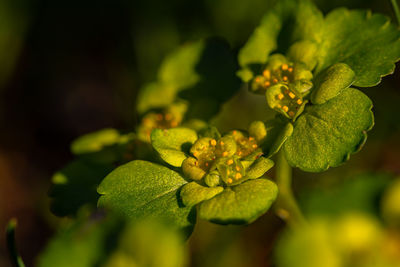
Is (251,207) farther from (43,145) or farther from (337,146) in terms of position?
(43,145)

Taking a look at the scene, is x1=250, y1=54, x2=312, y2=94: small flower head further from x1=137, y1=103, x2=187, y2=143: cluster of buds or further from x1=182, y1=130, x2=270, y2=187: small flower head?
x1=137, y1=103, x2=187, y2=143: cluster of buds

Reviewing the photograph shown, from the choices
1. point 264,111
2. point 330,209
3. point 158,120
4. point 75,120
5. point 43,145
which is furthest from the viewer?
point 75,120

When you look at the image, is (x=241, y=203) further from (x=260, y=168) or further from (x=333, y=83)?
(x=333, y=83)

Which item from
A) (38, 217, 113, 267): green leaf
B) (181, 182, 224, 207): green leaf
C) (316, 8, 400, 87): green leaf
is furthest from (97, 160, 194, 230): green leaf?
(316, 8, 400, 87): green leaf

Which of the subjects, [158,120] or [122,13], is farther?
[122,13]

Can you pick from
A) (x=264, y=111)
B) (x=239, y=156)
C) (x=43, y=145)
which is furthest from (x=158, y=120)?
(x=43, y=145)

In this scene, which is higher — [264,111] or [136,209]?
[136,209]

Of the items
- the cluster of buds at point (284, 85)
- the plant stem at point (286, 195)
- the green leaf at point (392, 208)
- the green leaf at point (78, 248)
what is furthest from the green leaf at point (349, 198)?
the green leaf at point (78, 248)

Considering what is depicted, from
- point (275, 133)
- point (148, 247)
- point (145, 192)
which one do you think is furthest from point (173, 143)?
point (148, 247)
